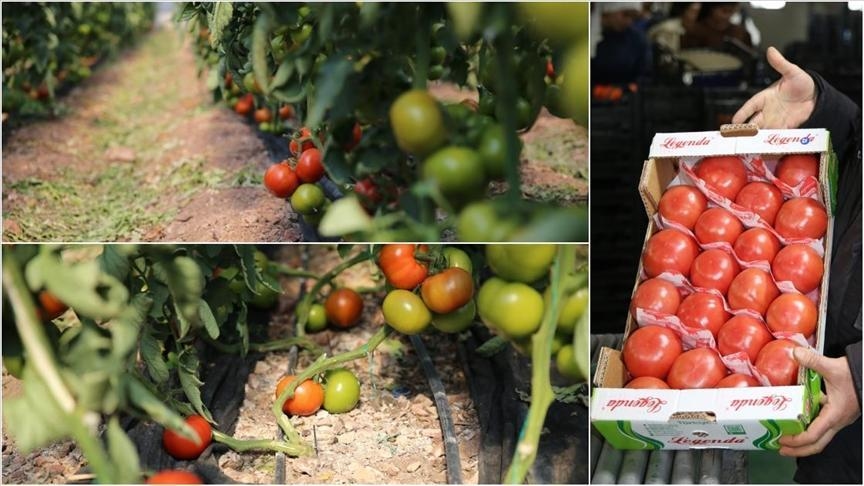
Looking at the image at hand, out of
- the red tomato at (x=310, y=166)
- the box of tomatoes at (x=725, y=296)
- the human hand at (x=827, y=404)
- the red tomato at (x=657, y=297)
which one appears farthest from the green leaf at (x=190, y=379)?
the human hand at (x=827, y=404)

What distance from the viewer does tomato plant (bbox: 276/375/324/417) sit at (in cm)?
172

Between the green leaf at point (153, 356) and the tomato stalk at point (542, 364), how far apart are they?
0.64m

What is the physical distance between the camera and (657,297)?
158 cm

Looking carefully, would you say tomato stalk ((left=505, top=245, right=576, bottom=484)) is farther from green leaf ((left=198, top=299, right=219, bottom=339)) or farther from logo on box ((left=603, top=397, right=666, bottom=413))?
green leaf ((left=198, top=299, right=219, bottom=339))

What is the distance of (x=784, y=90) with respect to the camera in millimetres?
1709

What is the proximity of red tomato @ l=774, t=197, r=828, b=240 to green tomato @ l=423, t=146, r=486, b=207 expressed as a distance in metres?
0.75

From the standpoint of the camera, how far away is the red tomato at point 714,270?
161cm

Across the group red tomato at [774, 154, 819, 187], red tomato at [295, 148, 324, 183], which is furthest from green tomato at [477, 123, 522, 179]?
red tomato at [774, 154, 819, 187]

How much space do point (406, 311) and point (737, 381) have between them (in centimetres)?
59

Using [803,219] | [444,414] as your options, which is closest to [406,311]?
[444,414]

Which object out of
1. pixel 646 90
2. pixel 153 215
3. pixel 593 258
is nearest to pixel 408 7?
pixel 153 215

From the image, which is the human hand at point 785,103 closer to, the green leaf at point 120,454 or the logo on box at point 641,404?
the logo on box at point 641,404

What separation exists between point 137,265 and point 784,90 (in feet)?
4.18

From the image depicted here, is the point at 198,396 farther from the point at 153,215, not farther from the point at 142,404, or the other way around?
the point at 153,215
